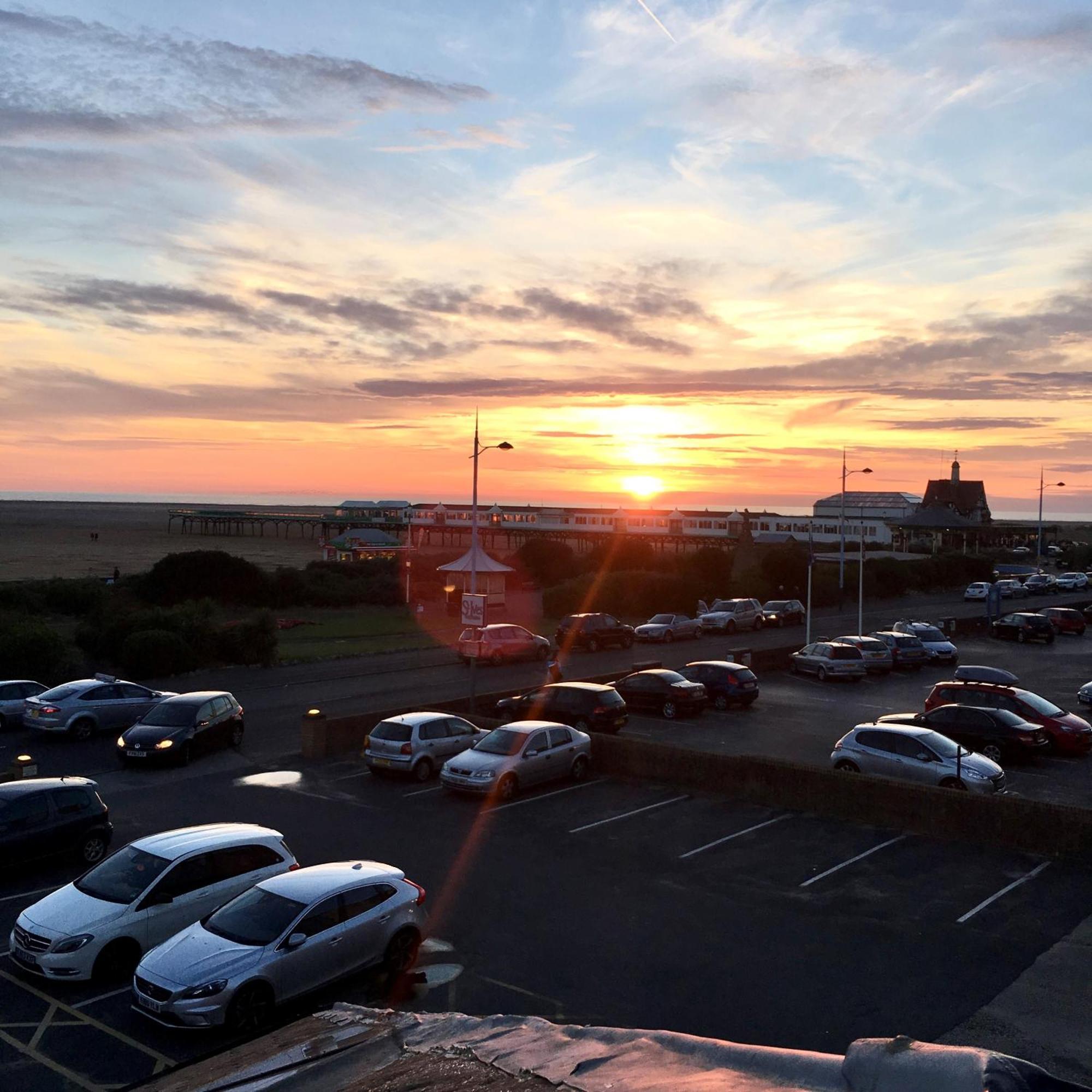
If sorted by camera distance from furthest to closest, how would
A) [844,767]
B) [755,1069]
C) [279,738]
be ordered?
[279,738] < [844,767] < [755,1069]

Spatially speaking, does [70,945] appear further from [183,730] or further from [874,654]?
[874,654]

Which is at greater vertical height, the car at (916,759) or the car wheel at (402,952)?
the car at (916,759)

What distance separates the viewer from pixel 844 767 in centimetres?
2062

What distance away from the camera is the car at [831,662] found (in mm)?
35875

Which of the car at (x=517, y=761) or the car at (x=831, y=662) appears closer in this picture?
the car at (x=517, y=761)

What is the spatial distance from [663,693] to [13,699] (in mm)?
17295

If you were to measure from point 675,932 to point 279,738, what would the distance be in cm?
1527

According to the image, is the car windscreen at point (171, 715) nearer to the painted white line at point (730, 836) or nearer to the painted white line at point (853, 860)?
the painted white line at point (730, 836)

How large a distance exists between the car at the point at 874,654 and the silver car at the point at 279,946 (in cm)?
2802

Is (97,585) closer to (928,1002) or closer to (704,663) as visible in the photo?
(704,663)

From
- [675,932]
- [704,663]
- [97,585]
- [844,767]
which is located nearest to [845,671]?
[704,663]

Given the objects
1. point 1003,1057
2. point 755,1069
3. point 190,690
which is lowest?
point 190,690

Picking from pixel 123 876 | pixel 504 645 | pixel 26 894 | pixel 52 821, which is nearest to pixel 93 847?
pixel 52 821

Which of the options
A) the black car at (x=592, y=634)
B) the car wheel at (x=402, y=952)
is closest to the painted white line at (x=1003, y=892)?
the car wheel at (x=402, y=952)
